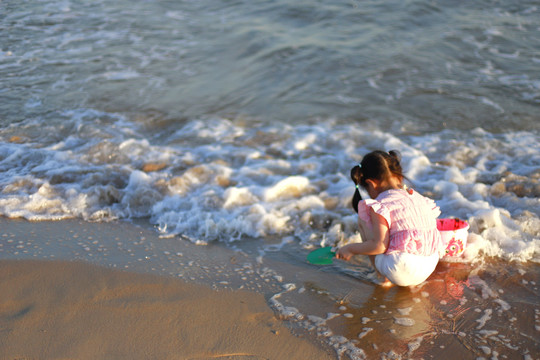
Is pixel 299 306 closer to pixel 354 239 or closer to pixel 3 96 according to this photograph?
pixel 354 239

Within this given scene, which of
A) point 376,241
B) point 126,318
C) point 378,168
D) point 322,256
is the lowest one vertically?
point 322,256

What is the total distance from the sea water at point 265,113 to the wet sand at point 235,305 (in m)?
0.17

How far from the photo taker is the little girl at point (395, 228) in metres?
2.91

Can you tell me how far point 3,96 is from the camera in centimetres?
629

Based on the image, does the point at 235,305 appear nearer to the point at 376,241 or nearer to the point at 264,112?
the point at 376,241

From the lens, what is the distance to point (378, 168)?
2.99 meters

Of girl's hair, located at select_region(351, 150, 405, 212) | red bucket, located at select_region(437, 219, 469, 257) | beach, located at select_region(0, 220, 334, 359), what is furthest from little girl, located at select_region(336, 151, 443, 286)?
beach, located at select_region(0, 220, 334, 359)

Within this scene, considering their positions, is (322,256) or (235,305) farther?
(322,256)

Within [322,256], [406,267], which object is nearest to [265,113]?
[322,256]

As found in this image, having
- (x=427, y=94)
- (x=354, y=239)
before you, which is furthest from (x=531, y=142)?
(x=354, y=239)

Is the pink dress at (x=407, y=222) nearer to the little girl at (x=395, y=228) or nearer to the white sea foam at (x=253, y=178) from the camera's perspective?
the little girl at (x=395, y=228)

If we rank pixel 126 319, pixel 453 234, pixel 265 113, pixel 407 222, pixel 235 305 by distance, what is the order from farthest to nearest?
pixel 265 113 < pixel 453 234 < pixel 407 222 < pixel 235 305 < pixel 126 319

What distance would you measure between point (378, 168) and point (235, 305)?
1.11 meters

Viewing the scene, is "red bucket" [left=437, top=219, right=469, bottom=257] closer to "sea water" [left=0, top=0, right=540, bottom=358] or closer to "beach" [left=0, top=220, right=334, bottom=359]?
"sea water" [left=0, top=0, right=540, bottom=358]
